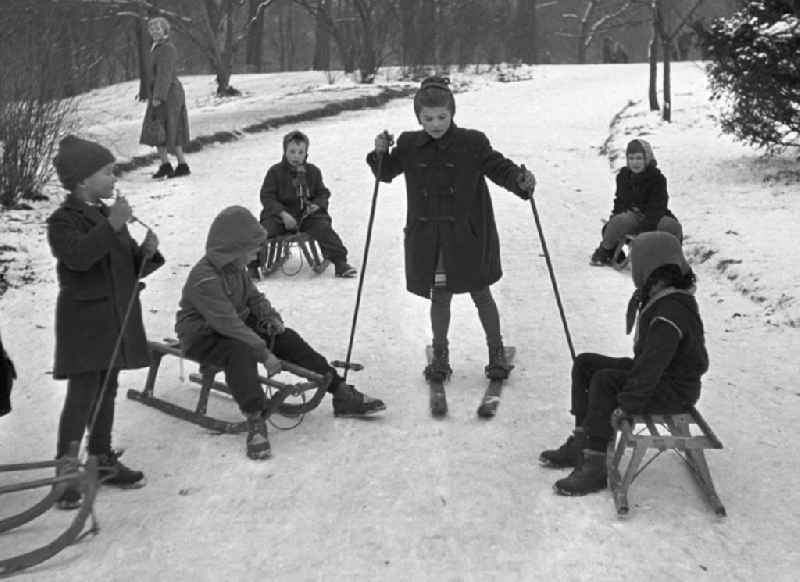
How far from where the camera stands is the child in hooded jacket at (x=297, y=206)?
7598mm

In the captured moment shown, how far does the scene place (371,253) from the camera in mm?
8344

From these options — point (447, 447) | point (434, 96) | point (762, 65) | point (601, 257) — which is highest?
point (762, 65)

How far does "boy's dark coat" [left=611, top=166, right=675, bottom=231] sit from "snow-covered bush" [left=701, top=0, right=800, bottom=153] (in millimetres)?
2994

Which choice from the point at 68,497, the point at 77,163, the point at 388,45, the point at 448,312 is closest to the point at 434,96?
the point at 448,312

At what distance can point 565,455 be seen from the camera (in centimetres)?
425

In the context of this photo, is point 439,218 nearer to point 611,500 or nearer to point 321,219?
point 611,500

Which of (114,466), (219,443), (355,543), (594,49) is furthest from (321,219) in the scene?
(594,49)

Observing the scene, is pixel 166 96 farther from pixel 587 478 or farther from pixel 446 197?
pixel 587 478

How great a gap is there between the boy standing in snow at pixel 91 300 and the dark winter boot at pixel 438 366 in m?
1.67

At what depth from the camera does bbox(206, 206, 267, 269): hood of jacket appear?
4582mm

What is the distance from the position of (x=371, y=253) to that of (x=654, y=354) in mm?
4713

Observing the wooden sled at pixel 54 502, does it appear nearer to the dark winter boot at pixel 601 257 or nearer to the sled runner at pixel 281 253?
the sled runner at pixel 281 253

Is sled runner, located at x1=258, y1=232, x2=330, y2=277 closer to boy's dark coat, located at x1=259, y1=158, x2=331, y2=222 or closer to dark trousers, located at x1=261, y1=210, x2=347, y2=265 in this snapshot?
dark trousers, located at x1=261, y1=210, x2=347, y2=265

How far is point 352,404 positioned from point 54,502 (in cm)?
154
